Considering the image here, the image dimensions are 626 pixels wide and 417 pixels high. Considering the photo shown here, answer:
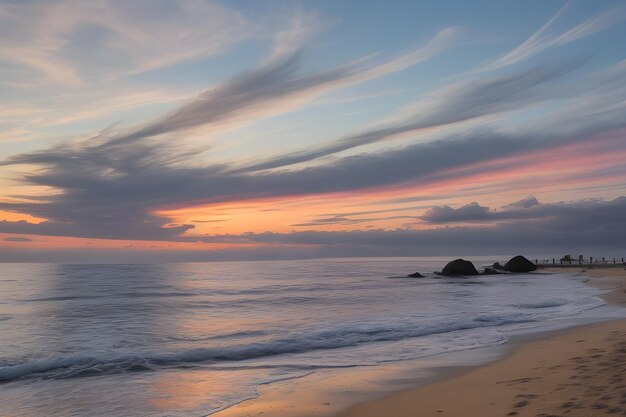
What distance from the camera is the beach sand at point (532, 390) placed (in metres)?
7.98

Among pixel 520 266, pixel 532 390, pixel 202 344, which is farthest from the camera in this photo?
pixel 520 266

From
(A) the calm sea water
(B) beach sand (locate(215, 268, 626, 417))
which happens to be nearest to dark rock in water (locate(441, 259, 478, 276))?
(A) the calm sea water

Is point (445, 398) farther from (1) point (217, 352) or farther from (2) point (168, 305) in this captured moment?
(2) point (168, 305)

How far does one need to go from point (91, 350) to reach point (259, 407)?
11400 millimetres

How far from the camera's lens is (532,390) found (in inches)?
371

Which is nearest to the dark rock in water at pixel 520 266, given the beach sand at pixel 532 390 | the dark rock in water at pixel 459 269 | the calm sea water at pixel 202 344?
the dark rock in water at pixel 459 269

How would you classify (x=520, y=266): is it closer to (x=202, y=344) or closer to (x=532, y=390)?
(x=202, y=344)

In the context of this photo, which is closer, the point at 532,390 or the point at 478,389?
the point at 532,390

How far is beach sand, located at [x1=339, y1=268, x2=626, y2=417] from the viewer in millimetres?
7982

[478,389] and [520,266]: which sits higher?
[478,389]

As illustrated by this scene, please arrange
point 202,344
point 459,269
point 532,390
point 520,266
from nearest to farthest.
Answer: point 532,390 → point 202,344 → point 459,269 → point 520,266

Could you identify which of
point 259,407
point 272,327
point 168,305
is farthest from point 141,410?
point 168,305

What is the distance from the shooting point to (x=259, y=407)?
10.1m

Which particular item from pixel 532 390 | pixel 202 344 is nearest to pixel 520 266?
pixel 202 344
